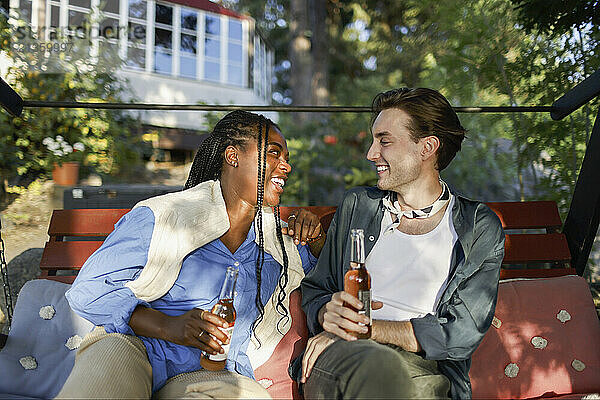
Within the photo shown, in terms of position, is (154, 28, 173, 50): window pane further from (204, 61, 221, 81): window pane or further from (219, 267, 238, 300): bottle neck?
(219, 267, 238, 300): bottle neck

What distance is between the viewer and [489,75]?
4777mm

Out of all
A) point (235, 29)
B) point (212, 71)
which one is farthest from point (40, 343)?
point (235, 29)

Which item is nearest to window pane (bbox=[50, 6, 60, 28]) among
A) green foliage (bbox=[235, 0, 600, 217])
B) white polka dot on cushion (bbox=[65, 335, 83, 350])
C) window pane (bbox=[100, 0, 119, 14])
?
window pane (bbox=[100, 0, 119, 14])

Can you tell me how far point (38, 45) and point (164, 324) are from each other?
5246 millimetres

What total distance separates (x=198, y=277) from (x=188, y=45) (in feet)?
35.7

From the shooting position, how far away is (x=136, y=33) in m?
9.55

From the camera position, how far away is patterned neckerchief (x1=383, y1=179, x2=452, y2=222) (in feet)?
7.77

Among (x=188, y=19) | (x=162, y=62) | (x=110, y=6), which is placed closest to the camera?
(x=110, y=6)

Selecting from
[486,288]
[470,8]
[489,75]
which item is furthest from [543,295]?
[470,8]

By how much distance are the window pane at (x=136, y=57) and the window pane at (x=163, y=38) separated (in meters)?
0.43

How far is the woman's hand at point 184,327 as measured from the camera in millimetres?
1998

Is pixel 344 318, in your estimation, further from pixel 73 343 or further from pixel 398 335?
pixel 73 343

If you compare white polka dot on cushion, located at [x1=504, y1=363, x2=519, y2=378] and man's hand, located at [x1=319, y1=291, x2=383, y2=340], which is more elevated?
man's hand, located at [x1=319, y1=291, x2=383, y2=340]

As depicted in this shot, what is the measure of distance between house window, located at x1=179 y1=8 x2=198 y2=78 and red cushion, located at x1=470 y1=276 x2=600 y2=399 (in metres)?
10.6
